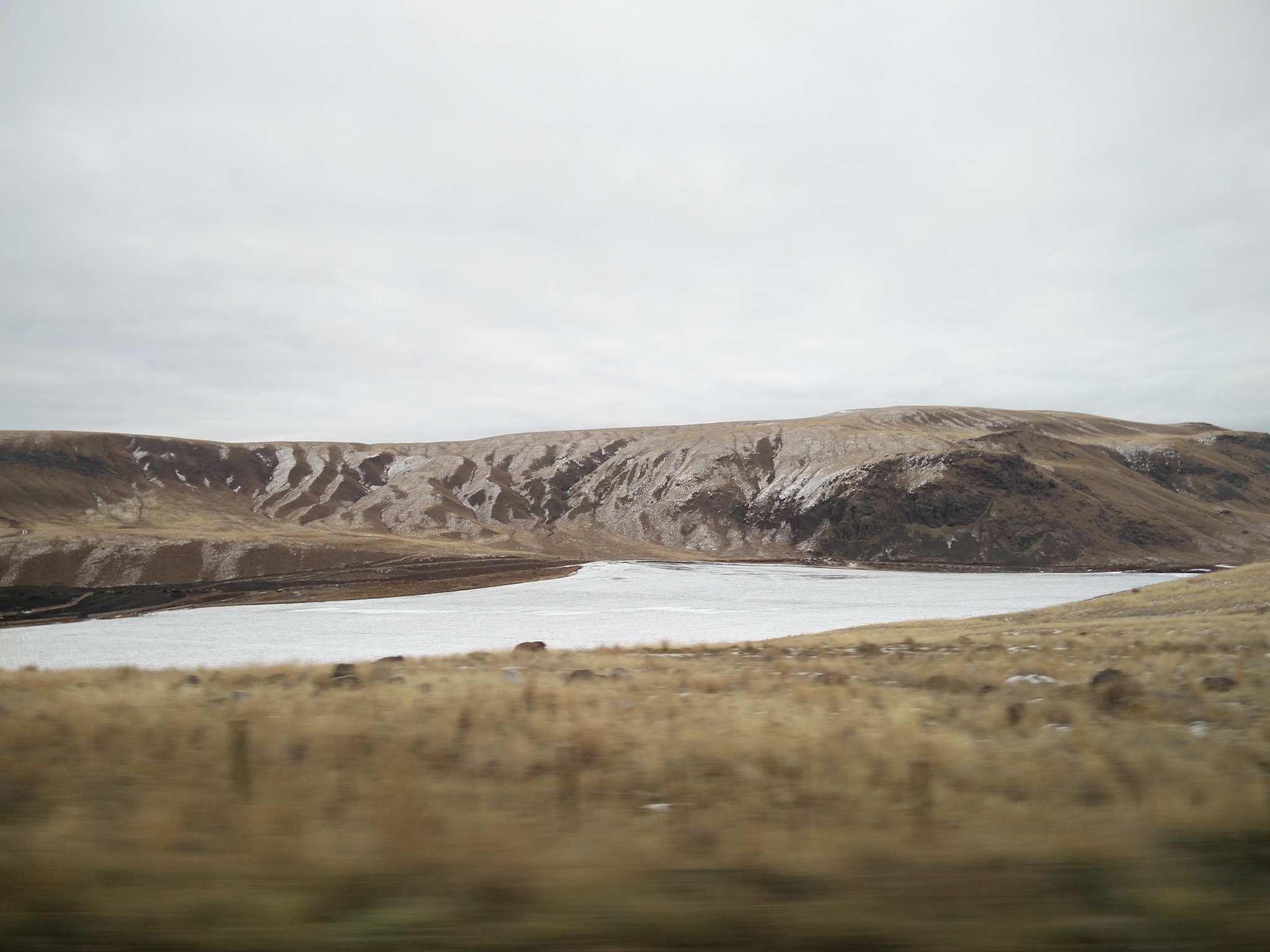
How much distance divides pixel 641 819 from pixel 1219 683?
411 inches

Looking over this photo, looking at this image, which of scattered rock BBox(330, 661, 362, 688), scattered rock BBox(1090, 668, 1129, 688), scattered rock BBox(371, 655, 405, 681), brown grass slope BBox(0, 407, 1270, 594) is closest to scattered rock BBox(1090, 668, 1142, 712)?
scattered rock BBox(1090, 668, 1129, 688)

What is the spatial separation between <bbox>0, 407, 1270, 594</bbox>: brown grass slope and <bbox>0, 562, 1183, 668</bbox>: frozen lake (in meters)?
42.5

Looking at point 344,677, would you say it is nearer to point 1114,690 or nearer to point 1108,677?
point 1114,690

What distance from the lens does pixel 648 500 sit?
162000 millimetres

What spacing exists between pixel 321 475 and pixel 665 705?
190983 mm

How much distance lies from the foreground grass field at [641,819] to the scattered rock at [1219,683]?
2.1 inches

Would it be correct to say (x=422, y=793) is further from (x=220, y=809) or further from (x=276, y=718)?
(x=276, y=718)

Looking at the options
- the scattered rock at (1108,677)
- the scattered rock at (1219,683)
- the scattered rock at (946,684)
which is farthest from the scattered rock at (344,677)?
the scattered rock at (1219,683)

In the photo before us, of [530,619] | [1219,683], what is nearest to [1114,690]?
[1219,683]

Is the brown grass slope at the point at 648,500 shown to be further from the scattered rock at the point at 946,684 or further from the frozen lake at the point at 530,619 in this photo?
the scattered rock at the point at 946,684

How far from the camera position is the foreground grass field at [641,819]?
3697 mm

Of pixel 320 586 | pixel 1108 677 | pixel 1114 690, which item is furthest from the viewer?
pixel 320 586

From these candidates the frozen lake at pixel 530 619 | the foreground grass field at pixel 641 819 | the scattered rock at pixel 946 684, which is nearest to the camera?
the foreground grass field at pixel 641 819

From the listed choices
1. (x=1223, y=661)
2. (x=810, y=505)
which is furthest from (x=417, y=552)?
(x=1223, y=661)
